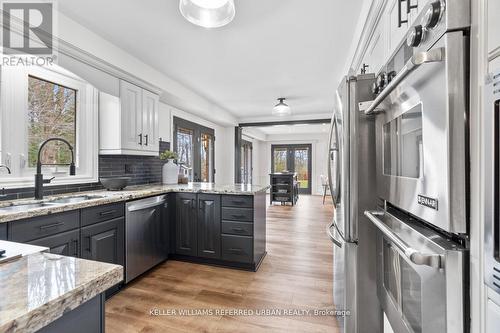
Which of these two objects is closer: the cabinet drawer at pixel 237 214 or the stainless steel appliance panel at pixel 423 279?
the stainless steel appliance panel at pixel 423 279

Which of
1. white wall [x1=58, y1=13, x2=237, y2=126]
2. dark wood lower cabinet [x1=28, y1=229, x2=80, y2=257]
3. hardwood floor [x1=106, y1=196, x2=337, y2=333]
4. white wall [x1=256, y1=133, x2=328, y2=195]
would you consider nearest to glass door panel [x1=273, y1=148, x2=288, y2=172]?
white wall [x1=256, y1=133, x2=328, y2=195]

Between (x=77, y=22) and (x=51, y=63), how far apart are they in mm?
430

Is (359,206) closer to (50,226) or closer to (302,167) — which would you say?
(50,226)

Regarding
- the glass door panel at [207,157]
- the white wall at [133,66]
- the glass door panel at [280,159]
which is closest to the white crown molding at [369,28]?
the white wall at [133,66]

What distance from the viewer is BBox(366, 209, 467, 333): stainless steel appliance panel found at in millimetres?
635

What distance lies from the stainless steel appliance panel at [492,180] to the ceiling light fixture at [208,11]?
1441mm

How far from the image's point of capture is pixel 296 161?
9969 mm

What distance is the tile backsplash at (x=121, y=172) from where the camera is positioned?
2.08 meters

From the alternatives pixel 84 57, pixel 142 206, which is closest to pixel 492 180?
pixel 142 206

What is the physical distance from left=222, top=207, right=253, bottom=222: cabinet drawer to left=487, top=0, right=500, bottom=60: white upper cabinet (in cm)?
233

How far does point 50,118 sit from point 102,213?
1.11 meters

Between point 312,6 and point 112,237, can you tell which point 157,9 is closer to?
point 312,6

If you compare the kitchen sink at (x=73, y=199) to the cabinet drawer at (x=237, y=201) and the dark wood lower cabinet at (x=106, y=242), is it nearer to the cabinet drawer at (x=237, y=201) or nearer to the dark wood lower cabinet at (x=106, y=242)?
the dark wood lower cabinet at (x=106, y=242)
